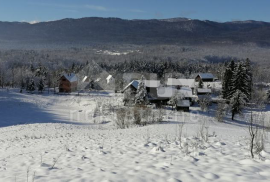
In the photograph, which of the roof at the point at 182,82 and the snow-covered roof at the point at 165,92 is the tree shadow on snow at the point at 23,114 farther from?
the roof at the point at 182,82

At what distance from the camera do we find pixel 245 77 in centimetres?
4259

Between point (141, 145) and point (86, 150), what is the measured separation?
2505 millimetres

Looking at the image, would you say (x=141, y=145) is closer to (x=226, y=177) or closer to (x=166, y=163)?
(x=166, y=163)

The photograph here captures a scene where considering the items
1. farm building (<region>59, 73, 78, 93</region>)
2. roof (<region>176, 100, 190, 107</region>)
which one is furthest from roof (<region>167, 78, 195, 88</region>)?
farm building (<region>59, 73, 78, 93</region>)

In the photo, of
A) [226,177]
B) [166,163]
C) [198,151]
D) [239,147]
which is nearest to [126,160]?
[166,163]

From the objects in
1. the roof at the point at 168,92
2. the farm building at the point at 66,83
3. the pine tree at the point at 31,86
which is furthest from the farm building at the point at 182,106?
the pine tree at the point at 31,86

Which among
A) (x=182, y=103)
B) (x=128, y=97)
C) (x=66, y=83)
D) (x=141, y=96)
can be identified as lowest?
(x=182, y=103)

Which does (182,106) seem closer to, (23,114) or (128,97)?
(128,97)

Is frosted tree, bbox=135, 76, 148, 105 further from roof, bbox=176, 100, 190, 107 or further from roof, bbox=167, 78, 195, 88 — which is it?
roof, bbox=167, 78, 195, 88

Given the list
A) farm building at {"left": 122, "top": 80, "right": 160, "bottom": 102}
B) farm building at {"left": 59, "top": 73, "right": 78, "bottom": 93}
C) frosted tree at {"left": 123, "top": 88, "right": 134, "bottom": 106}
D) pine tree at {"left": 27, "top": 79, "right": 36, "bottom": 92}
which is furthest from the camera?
farm building at {"left": 59, "top": 73, "right": 78, "bottom": 93}

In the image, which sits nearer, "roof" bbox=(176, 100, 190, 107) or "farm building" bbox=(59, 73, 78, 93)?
"roof" bbox=(176, 100, 190, 107)

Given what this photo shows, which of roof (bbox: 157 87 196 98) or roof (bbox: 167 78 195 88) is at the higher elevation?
roof (bbox: 167 78 195 88)

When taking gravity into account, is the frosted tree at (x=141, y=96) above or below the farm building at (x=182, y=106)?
above

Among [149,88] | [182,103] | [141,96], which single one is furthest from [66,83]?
[182,103]
